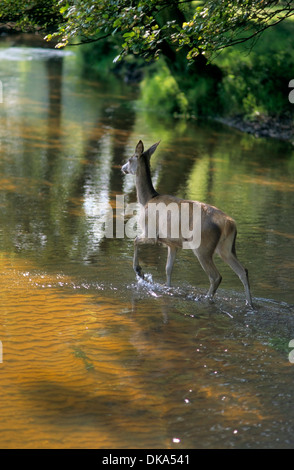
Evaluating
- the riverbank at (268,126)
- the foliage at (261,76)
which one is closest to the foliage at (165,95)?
the foliage at (261,76)

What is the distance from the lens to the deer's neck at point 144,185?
10.4 meters

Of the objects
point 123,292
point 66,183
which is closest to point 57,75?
point 66,183

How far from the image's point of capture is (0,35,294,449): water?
636cm

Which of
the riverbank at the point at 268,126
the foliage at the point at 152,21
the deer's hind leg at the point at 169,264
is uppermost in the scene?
the foliage at the point at 152,21

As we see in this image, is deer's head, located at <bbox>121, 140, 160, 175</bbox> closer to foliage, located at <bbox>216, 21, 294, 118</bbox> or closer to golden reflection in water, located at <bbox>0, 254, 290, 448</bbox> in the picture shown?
golden reflection in water, located at <bbox>0, 254, 290, 448</bbox>

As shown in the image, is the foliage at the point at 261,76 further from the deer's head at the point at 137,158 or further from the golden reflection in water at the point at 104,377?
the golden reflection in water at the point at 104,377

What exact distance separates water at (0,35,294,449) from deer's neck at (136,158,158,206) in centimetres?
103

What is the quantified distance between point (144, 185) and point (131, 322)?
7.99 ft

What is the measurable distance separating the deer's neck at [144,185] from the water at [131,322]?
1.03 metres

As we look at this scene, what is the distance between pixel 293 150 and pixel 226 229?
43.8 ft

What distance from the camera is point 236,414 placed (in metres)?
6.52

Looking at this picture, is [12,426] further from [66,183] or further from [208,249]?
[66,183]

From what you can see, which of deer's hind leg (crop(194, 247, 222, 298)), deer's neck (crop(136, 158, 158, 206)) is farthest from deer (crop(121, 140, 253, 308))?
deer's neck (crop(136, 158, 158, 206))

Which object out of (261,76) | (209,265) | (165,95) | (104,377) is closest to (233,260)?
(209,265)
